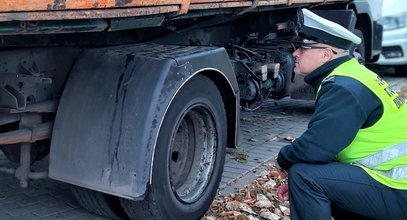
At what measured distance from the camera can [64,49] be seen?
3.80 m

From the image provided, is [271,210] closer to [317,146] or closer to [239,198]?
[239,198]

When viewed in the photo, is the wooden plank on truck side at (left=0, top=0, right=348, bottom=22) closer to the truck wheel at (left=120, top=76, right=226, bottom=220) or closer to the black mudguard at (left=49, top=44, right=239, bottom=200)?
the black mudguard at (left=49, top=44, right=239, bottom=200)

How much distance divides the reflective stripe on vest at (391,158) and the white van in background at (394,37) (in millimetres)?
8905

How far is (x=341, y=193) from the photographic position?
3.00m

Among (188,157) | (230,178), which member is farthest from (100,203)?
(230,178)

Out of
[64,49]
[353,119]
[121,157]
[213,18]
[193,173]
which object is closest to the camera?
[353,119]

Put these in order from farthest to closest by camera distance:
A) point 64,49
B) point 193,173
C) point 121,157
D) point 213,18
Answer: point 213,18, point 193,173, point 64,49, point 121,157

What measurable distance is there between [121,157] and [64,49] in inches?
32.7

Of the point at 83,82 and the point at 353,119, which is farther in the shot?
the point at 83,82

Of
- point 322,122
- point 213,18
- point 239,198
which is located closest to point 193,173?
point 239,198

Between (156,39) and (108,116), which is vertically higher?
(156,39)

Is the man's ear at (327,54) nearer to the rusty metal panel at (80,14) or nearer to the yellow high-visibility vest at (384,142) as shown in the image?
the yellow high-visibility vest at (384,142)

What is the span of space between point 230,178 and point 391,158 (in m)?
2.47

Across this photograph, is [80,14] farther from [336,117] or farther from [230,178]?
[230,178]
